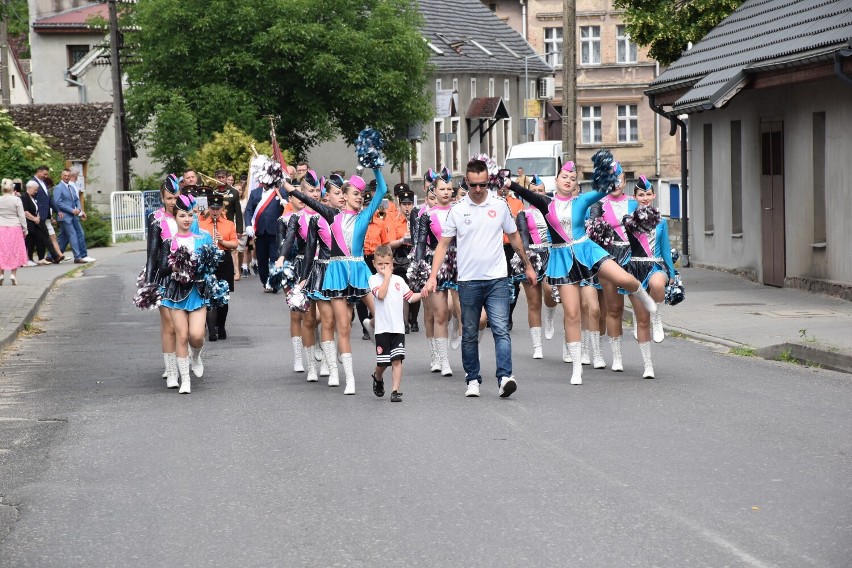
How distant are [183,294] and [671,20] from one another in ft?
63.1

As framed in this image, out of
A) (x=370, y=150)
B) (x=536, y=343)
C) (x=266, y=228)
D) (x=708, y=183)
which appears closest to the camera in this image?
(x=370, y=150)

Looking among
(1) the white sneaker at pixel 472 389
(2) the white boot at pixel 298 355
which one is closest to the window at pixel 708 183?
(2) the white boot at pixel 298 355

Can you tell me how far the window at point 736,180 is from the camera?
26.2 meters

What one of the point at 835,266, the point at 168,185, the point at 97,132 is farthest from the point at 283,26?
the point at 168,185

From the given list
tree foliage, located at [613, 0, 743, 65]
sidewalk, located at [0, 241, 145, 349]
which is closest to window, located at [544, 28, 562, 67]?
sidewalk, located at [0, 241, 145, 349]

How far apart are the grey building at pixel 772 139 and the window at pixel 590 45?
46900mm

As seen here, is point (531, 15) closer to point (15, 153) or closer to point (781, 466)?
point (15, 153)

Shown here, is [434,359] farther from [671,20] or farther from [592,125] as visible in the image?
[592,125]

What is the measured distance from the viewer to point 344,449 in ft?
31.7

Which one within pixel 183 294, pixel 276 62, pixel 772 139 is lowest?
pixel 183 294

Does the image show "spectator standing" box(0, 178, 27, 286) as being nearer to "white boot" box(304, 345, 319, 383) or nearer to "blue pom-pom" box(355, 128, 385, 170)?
"white boot" box(304, 345, 319, 383)

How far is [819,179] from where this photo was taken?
22031mm

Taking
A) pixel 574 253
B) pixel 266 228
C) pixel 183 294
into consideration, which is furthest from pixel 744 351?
pixel 266 228

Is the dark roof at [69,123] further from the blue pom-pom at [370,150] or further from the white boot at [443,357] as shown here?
the blue pom-pom at [370,150]
